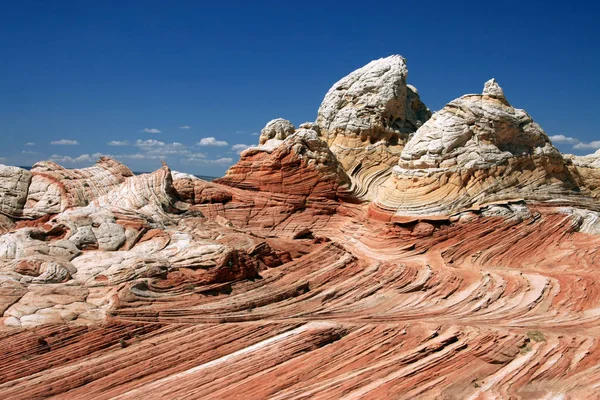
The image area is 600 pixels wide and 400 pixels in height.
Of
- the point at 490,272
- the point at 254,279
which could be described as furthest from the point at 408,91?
the point at 254,279

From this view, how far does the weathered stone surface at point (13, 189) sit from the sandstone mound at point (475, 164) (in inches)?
505

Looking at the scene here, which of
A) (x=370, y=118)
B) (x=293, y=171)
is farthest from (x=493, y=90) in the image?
(x=293, y=171)

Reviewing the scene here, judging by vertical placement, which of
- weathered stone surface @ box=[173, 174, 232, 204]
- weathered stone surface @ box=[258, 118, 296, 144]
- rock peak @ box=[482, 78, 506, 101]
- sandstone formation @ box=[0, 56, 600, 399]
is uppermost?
weathered stone surface @ box=[258, 118, 296, 144]

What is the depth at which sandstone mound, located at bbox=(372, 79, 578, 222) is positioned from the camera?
20.8 metres

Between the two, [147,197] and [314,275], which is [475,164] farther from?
[147,197]

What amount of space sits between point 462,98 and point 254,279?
13.1 m

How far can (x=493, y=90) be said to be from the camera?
74.0ft

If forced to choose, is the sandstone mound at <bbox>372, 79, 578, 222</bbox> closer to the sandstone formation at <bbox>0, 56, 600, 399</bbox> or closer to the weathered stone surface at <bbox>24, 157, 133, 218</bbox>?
the sandstone formation at <bbox>0, 56, 600, 399</bbox>

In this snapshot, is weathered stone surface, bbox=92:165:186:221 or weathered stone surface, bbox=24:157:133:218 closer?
weathered stone surface, bbox=92:165:186:221

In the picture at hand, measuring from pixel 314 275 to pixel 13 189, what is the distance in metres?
11.0

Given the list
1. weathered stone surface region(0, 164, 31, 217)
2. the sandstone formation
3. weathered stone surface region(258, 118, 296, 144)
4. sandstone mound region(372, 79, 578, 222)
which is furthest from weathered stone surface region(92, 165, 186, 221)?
sandstone mound region(372, 79, 578, 222)

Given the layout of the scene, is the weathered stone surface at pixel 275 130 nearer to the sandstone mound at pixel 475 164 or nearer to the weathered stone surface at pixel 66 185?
the sandstone mound at pixel 475 164

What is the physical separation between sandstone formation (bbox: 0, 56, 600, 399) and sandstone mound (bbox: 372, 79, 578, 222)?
73mm

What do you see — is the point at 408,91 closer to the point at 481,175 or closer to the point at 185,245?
the point at 481,175
